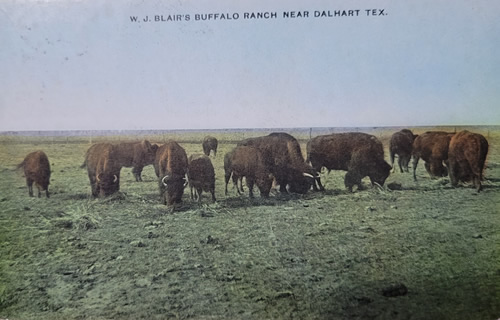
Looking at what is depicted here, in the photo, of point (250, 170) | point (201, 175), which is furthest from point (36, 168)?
point (250, 170)

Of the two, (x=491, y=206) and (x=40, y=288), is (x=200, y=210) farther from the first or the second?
(x=491, y=206)

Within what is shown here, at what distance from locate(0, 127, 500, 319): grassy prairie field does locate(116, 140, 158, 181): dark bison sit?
2.0 inches

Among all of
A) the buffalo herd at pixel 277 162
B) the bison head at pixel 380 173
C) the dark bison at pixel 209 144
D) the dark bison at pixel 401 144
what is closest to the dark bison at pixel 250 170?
the buffalo herd at pixel 277 162

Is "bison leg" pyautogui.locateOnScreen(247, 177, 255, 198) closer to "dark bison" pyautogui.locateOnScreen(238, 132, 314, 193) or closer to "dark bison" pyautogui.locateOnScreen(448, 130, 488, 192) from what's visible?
"dark bison" pyautogui.locateOnScreen(238, 132, 314, 193)

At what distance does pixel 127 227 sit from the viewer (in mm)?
2793

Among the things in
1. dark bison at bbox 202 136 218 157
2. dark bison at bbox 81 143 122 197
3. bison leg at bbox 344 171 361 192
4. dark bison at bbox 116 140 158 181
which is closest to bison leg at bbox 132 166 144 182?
dark bison at bbox 116 140 158 181

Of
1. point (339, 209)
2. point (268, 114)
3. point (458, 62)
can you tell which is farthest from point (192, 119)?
point (458, 62)

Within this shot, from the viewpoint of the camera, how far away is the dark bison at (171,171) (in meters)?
2.80

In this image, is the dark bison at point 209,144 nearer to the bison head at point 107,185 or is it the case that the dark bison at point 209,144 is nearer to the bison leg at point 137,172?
the bison leg at point 137,172

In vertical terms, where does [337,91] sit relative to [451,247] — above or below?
above

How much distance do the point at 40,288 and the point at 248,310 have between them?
4.04ft

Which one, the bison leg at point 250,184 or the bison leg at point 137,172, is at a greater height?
the bison leg at point 137,172

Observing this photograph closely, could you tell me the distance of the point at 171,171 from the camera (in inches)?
112

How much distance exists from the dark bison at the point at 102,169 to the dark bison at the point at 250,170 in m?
0.67
